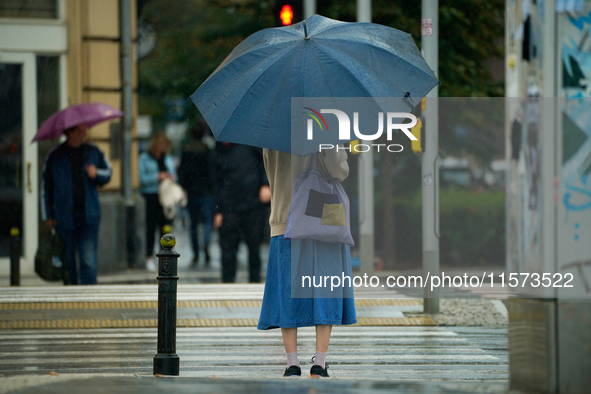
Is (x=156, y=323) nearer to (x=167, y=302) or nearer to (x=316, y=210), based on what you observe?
(x=167, y=302)

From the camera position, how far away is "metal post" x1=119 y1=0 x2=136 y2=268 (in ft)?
44.4

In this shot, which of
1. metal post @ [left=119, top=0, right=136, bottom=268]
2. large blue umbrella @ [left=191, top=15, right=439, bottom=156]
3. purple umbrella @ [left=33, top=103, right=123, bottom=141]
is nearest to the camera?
large blue umbrella @ [left=191, top=15, right=439, bottom=156]

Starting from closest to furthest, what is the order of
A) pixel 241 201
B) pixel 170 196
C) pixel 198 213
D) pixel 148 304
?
pixel 148 304, pixel 241 201, pixel 170 196, pixel 198 213

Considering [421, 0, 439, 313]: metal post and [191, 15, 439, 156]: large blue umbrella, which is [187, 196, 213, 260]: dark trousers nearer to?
[421, 0, 439, 313]: metal post

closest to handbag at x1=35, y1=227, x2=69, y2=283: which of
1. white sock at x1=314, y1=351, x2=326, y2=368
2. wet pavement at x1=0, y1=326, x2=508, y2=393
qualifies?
wet pavement at x1=0, y1=326, x2=508, y2=393

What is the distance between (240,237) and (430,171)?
3100mm

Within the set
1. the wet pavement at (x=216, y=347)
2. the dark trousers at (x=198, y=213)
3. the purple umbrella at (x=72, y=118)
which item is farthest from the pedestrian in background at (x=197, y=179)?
the wet pavement at (x=216, y=347)

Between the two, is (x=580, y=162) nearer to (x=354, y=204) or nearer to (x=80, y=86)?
(x=354, y=204)

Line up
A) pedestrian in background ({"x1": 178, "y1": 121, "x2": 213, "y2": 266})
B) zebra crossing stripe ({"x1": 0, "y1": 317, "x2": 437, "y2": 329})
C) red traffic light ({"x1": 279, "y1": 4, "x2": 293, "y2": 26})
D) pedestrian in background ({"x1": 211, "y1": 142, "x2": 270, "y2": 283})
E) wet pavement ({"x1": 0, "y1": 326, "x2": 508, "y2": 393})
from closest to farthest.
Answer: wet pavement ({"x1": 0, "y1": 326, "x2": 508, "y2": 393}) → zebra crossing stripe ({"x1": 0, "y1": 317, "x2": 437, "y2": 329}) → red traffic light ({"x1": 279, "y1": 4, "x2": 293, "y2": 26}) → pedestrian in background ({"x1": 211, "y1": 142, "x2": 270, "y2": 283}) → pedestrian in background ({"x1": 178, "y1": 121, "x2": 213, "y2": 266})

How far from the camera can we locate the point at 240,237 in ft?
37.0

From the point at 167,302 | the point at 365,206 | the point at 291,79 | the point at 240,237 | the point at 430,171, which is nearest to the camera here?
the point at 291,79

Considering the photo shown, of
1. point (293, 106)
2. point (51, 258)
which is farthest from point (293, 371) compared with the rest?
point (51, 258)

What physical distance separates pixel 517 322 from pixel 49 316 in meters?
5.13

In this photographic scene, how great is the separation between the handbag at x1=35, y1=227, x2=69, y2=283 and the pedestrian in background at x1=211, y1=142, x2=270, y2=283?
1.86 meters
